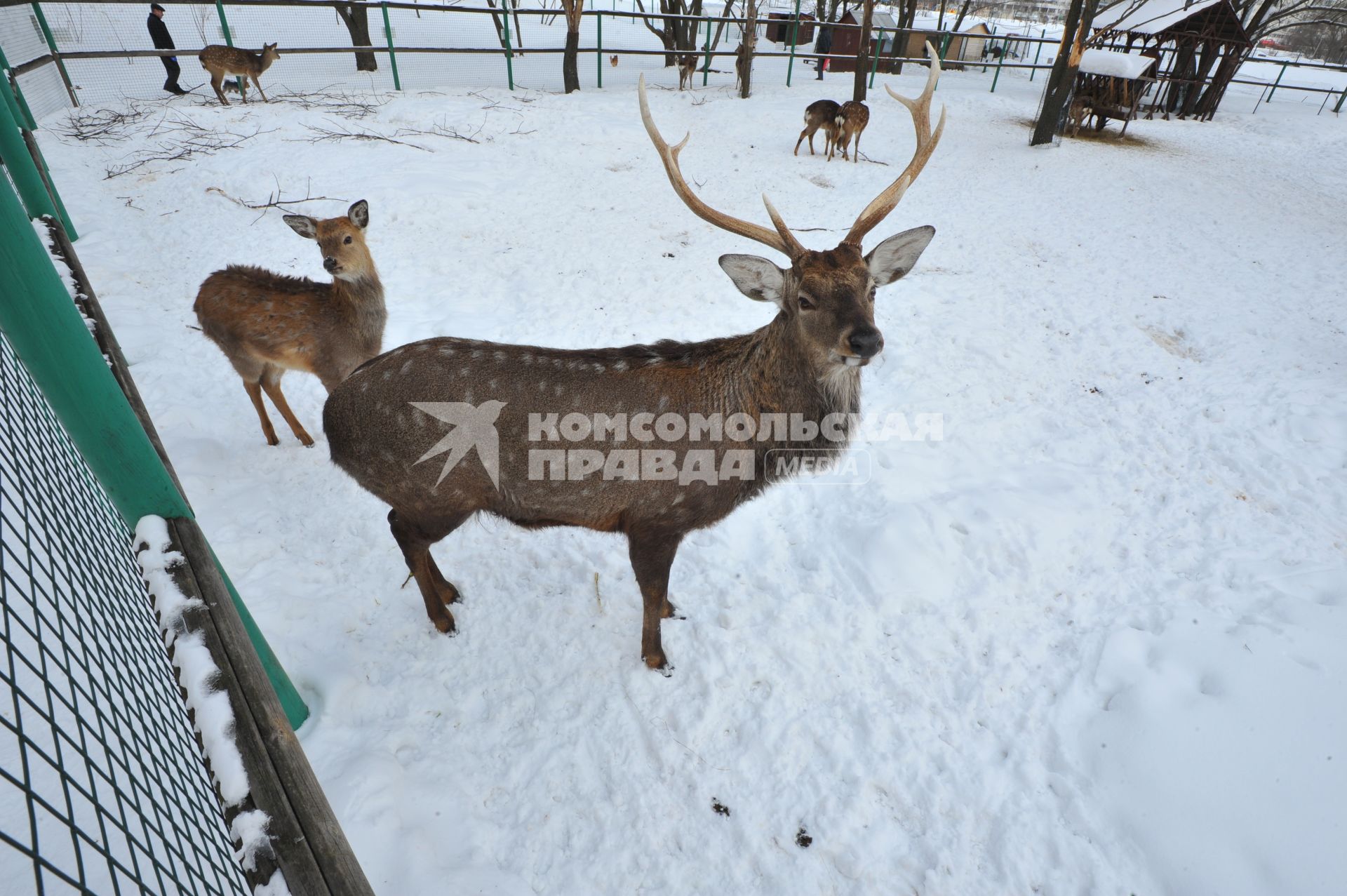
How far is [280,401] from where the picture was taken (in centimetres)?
459

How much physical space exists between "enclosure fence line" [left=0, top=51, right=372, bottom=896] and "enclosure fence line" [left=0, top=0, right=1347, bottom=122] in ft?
36.2

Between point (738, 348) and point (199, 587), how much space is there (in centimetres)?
236

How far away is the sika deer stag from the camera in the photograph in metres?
2.82

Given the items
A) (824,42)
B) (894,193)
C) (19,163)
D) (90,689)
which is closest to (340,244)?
(19,163)

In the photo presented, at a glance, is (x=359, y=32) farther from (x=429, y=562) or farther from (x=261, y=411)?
(x=429, y=562)

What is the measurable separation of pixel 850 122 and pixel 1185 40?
12.3 metres

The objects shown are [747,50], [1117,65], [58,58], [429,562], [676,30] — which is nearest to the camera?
[429,562]

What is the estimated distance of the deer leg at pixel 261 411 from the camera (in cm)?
448

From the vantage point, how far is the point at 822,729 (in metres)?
2.96

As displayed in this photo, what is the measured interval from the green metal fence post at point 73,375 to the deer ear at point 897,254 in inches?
116

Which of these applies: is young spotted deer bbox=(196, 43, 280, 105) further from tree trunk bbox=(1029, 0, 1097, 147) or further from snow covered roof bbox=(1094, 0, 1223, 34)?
snow covered roof bbox=(1094, 0, 1223, 34)

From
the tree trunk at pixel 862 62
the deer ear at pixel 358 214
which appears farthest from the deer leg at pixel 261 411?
the tree trunk at pixel 862 62

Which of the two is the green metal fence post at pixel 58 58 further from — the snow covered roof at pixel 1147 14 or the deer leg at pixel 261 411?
the snow covered roof at pixel 1147 14
